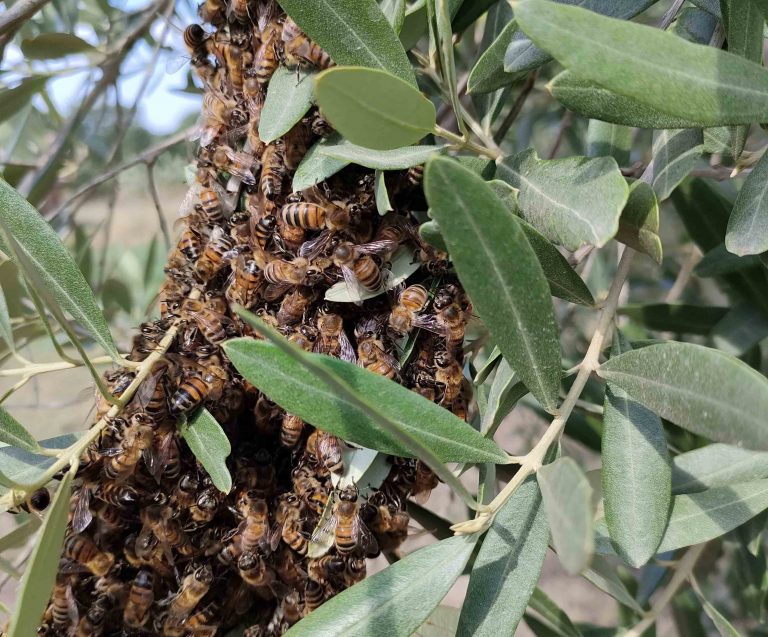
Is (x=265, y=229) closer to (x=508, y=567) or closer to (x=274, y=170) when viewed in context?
(x=274, y=170)

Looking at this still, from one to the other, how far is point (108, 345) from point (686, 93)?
0.86 metres

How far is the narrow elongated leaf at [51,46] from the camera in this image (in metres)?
1.71

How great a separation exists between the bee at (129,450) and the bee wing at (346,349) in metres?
0.32

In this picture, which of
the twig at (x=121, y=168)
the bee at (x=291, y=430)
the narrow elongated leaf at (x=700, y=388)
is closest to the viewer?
the narrow elongated leaf at (x=700, y=388)

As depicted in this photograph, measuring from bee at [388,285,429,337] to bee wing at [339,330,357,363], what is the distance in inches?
3.1

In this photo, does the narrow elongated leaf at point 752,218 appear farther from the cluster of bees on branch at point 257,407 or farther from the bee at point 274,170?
the bee at point 274,170

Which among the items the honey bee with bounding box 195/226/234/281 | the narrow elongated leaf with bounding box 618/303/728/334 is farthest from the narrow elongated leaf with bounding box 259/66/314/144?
the narrow elongated leaf with bounding box 618/303/728/334

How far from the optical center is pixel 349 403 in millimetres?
868

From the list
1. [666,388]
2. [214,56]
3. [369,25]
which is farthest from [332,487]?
→ [214,56]

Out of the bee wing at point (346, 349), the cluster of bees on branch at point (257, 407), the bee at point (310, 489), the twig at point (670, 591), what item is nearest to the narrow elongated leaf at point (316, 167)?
the cluster of bees on branch at point (257, 407)

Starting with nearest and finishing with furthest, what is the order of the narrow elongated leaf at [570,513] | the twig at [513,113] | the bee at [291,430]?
the narrow elongated leaf at [570,513], the bee at [291,430], the twig at [513,113]

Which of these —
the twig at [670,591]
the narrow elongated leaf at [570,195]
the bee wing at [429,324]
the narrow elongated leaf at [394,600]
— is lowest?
the twig at [670,591]

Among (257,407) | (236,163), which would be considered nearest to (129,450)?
(257,407)

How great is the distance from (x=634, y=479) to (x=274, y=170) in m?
0.70
